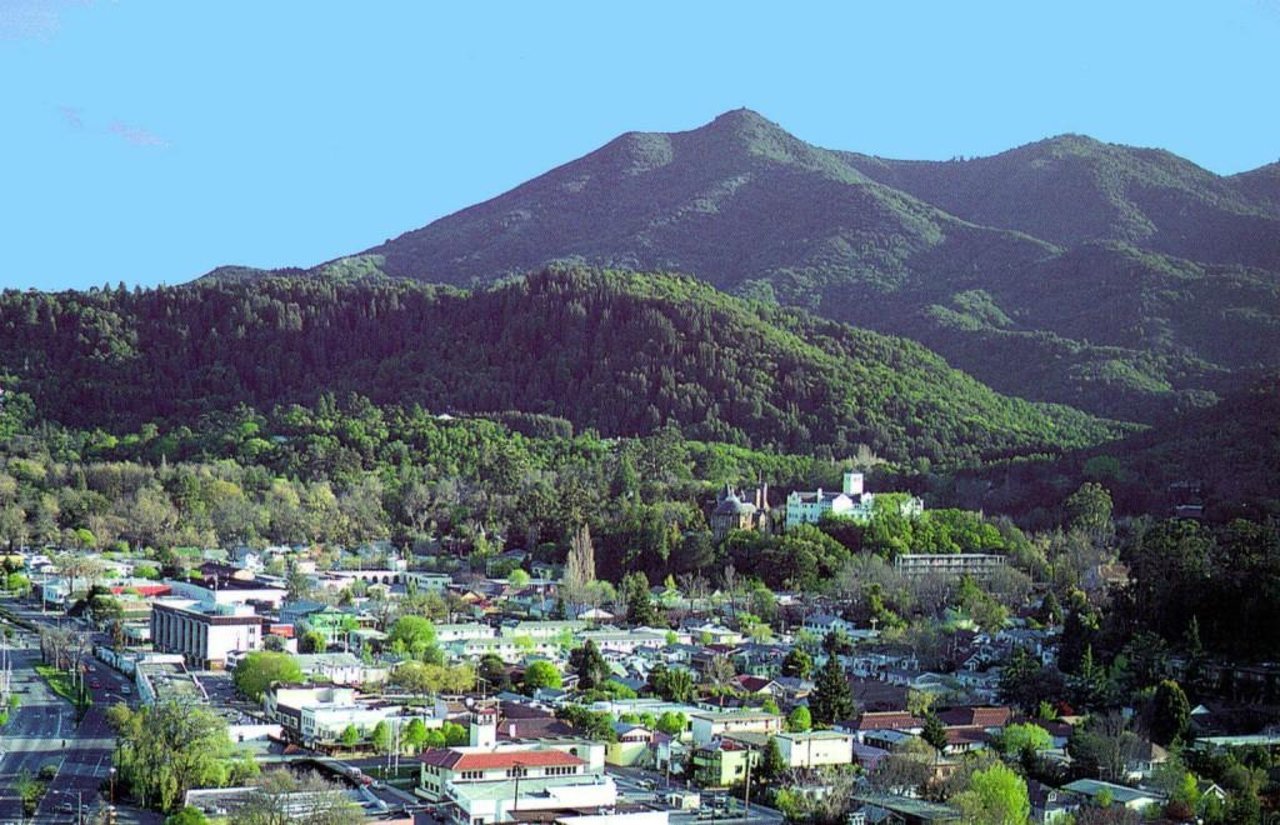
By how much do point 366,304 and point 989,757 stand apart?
88.1 m

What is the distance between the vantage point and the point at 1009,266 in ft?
541

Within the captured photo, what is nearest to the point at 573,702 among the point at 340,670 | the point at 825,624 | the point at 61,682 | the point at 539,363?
the point at 340,670

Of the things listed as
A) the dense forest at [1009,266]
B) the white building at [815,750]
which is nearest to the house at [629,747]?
the white building at [815,750]

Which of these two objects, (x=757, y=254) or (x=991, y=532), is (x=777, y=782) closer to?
(x=991, y=532)

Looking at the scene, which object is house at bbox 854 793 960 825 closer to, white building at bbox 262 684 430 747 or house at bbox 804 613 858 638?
white building at bbox 262 684 430 747

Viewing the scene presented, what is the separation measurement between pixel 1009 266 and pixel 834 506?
99.2m

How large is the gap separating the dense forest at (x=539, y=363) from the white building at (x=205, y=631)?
40136 millimetres

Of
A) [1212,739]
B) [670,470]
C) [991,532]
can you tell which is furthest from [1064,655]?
[670,470]

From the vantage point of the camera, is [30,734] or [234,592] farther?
[234,592]

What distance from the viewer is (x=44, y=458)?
85188 mm

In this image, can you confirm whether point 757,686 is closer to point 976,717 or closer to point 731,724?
point 731,724

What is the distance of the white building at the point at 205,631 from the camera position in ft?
166

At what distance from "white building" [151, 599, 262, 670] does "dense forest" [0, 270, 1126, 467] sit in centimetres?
4014

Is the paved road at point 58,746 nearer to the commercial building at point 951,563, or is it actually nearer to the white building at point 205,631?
the white building at point 205,631
